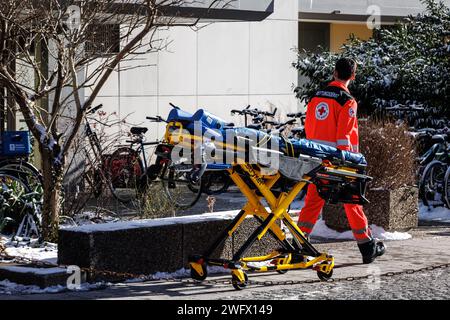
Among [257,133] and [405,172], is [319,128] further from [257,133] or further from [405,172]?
[405,172]

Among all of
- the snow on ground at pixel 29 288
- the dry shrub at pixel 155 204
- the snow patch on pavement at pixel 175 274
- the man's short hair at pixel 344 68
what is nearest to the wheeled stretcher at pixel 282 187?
the snow patch on pavement at pixel 175 274

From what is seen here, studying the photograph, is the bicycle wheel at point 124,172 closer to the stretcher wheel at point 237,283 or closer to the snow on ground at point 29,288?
the snow on ground at point 29,288

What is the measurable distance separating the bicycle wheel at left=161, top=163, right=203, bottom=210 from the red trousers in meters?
1.86

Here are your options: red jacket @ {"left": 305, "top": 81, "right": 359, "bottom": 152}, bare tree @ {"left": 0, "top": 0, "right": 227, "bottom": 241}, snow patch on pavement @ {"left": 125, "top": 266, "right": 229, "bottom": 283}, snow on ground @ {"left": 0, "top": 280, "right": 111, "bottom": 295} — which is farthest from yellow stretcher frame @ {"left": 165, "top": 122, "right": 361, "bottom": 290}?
bare tree @ {"left": 0, "top": 0, "right": 227, "bottom": 241}

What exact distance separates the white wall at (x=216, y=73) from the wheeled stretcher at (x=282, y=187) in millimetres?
9000

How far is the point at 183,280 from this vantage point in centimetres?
895

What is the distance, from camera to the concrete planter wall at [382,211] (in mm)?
11789

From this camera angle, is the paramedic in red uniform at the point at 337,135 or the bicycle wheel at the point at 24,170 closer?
the paramedic in red uniform at the point at 337,135

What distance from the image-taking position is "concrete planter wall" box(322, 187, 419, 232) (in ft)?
38.7

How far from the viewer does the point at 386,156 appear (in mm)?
12000

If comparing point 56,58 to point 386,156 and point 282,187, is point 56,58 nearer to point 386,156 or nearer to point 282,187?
point 282,187

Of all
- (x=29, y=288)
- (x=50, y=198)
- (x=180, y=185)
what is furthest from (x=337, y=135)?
(x=180, y=185)
